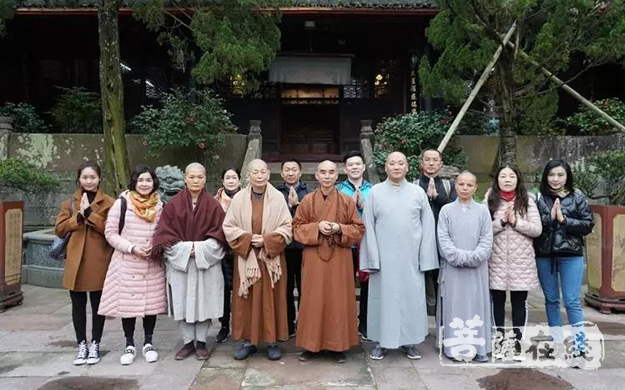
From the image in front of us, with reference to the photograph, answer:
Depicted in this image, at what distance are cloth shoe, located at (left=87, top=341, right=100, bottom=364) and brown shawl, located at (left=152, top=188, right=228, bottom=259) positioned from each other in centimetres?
96

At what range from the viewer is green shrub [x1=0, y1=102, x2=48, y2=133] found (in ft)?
38.1

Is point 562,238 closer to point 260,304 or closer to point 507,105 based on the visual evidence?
point 260,304

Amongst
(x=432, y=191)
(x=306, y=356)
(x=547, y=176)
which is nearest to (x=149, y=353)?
(x=306, y=356)

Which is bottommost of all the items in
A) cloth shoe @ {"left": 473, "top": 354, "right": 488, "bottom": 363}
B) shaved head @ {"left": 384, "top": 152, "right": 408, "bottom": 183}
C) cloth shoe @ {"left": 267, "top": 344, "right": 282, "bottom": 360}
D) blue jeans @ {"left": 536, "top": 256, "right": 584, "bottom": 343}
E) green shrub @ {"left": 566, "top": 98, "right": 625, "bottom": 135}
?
cloth shoe @ {"left": 473, "top": 354, "right": 488, "bottom": 363}

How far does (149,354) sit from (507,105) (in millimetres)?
7163

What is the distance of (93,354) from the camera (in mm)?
4473

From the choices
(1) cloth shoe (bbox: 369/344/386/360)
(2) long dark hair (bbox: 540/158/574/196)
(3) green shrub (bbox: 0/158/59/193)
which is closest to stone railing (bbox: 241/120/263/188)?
(3) green shrub (bbox: 0/158/59/193)

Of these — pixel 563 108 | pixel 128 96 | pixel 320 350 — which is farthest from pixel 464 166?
pixel 128 96

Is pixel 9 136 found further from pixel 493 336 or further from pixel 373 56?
pixel 493 336

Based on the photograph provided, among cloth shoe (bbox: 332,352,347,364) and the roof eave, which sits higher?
the roof eave

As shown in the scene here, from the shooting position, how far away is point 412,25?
42.6ft

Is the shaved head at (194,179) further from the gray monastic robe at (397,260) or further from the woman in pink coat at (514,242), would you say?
the woman in pink coat at (514,242)

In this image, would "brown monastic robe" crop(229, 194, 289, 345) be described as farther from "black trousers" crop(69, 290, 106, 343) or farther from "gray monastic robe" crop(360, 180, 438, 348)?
"black trousers" crop(69, 290, 106, 343)

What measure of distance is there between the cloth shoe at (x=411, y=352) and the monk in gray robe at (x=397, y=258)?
10 millimetres
